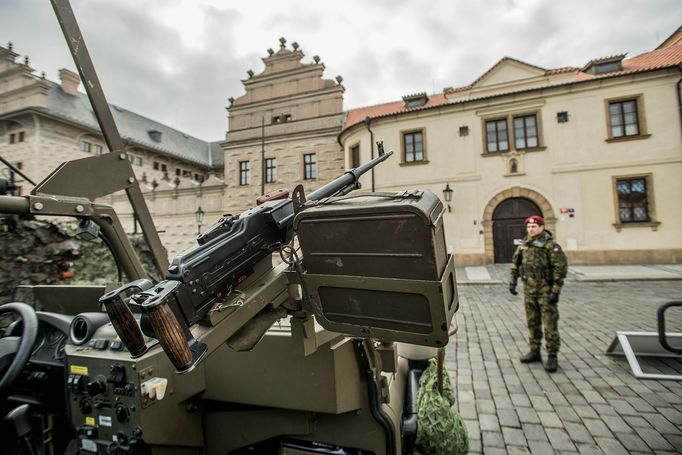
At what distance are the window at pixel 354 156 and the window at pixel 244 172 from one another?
6799 mm

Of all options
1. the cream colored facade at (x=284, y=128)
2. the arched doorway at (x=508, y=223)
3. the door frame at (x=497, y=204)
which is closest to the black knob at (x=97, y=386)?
the door frame at (x=497, y=204)

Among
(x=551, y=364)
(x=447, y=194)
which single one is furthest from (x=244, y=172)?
(x=551, y=364)

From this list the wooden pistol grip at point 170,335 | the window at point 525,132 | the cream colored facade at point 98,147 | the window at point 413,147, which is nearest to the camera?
the wooden pistol grip at point 170,335

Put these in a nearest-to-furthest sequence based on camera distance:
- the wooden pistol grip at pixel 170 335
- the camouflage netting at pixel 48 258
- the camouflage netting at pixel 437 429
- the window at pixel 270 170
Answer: the wooden pistol grip at pixel 170 335 → the camouflage netting at pixel 437 429 → the camouflage netting at pixel 48 258 → the window at pixel 270 170

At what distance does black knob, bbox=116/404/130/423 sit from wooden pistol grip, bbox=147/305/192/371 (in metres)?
0.61

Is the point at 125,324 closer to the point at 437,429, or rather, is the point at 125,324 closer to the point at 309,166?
the point at 437,429

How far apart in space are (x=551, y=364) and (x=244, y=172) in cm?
1912

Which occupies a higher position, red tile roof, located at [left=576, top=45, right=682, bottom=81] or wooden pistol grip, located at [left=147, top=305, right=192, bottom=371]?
red tile roof, located at [left=576, top=45, right=682, bottom=81]

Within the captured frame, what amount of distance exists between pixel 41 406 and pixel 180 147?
32.3 meters

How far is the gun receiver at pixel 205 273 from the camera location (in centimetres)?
123

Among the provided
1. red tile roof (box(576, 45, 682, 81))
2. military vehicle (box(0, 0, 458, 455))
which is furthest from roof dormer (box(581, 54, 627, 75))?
military vehicle (box(0, 0, 458, 455))

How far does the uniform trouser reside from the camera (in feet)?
13.1

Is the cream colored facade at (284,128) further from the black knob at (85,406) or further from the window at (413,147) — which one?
the black knob at (85,406)

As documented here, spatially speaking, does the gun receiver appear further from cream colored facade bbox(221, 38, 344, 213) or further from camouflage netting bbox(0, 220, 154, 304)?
cream colored facade bbox(221, 38, 344, 213)
